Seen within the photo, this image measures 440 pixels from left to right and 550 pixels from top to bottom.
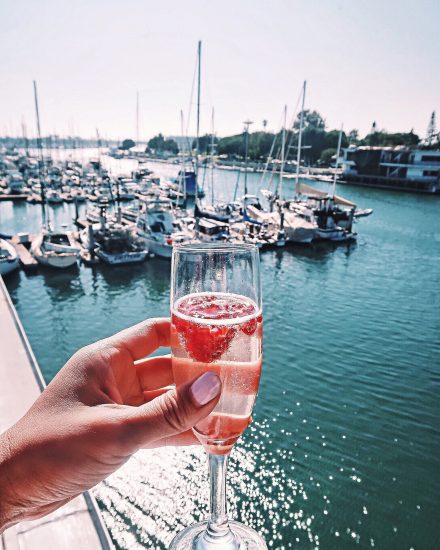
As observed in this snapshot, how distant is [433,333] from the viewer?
15516 mm

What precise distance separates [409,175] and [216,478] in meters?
74.8

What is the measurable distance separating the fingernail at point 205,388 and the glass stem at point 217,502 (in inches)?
12.8

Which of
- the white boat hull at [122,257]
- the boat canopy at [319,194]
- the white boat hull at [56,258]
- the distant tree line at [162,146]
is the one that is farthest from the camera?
the distant tree line at [162,146]

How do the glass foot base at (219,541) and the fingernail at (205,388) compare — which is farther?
the glass foot base at (219,541)

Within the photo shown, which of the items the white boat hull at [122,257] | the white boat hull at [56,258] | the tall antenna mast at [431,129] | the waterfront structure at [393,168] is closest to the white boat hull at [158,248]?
the white boat hull at [122,257]

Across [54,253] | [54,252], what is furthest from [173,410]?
[54,252]

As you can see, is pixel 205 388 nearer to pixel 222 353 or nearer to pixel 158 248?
pixel 222 353

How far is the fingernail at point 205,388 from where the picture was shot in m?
1.31

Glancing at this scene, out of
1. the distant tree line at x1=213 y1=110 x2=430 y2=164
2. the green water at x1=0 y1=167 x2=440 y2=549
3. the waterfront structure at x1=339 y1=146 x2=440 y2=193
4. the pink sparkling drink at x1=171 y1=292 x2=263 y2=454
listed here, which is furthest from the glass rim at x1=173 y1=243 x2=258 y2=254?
the distant tree line at x1=213 y1=110 x2=430 y2=164

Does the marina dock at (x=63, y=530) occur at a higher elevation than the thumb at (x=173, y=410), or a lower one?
lower

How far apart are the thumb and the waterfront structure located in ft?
233

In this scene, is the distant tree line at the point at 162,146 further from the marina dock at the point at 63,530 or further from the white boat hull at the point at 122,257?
the marina dock at the point at 63,530

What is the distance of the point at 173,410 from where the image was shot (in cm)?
132

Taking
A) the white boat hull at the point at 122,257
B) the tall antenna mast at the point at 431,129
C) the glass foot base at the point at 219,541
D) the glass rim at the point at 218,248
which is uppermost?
the tall antenna mast at the point at 431,129
